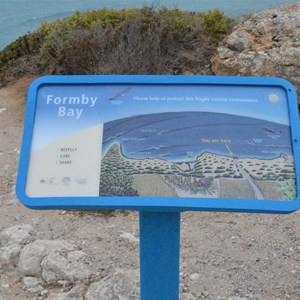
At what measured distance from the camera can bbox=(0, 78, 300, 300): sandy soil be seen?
3.26 m

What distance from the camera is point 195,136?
2.20 meters

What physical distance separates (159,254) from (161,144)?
45cm

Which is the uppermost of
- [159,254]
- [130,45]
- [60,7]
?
[159,254]

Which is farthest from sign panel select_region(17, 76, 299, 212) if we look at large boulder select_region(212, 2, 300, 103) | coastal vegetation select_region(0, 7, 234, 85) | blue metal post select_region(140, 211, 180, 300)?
coastal vegetation select_region(0, 7, 234, 85)

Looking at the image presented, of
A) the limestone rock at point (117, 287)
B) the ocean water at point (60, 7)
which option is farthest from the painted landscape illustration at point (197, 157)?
the ocean water at point (60, 7)

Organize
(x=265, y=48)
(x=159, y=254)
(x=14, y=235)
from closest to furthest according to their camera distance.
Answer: (x=159, y=254) → (x=14, y=235) → (x=265, y=48)

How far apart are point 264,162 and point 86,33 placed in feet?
15.0

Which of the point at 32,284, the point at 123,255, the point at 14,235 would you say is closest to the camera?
the point at 32,284

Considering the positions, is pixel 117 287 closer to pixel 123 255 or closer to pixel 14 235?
pixel 123 255

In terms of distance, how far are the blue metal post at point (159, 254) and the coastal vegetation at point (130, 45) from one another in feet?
12.1

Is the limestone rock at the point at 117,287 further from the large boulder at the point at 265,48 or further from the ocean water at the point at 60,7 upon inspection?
the ocean water at the point at 60,7

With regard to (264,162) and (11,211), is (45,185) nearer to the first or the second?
(264,162)

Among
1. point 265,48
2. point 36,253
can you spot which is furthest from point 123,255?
point 265,48

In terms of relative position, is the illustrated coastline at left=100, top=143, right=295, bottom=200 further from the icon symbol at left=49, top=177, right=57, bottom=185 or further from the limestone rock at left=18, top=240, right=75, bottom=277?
the limestone rock at left=18, top=240, right=75, bottom=277
